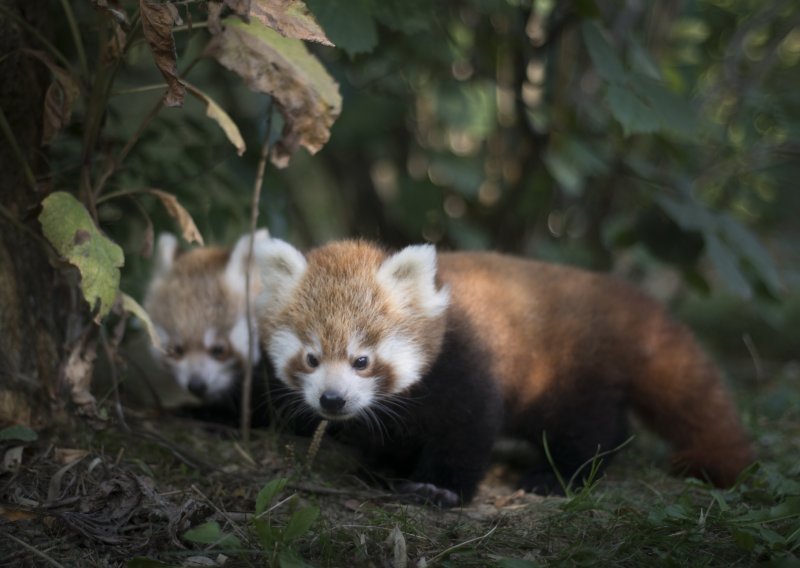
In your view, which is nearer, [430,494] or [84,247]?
[84,247]

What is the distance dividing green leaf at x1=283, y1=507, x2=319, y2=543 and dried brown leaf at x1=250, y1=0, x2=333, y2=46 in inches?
56.5

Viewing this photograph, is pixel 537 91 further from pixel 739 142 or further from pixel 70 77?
pixel 70 77

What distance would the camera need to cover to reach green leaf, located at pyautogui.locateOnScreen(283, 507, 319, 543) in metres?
2.36

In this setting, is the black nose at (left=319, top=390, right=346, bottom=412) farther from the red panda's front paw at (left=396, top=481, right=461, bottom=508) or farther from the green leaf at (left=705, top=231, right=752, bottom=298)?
the green leaf at (left=705, top=231, right=752, bottom=298)

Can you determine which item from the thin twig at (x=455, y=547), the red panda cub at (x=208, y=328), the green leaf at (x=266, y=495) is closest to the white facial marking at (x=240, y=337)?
the red panda cub at (x=208, y=328)

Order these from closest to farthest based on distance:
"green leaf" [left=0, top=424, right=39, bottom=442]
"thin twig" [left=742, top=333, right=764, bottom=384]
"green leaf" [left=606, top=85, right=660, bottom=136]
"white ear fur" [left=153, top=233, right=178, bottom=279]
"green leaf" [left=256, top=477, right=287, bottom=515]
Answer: "green leaf" [left=256, top=477, right=287, bottom=515]
"green leaf" [left=0, top=424, right=39, bottom=442]
"green leaf" [left=606, top=85, right=660, bottom=136]
"thin twig" [left=742, top=333, right=764, bottom=384]
"white ear fur" [left=153, top=233, right=178, bottom=279]

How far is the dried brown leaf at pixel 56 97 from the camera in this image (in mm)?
2824

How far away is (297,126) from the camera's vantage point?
3.04 metres

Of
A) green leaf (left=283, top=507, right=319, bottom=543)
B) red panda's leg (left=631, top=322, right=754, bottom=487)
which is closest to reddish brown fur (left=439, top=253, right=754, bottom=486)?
red panda's leg (left=631, top=322, right=754, bottom=487)

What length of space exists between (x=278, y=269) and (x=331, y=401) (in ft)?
2.04

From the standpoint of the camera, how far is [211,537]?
2.35 m

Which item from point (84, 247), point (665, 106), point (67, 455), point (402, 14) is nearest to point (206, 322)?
point (67, 455)

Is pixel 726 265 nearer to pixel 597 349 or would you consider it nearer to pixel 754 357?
pixel 754 357

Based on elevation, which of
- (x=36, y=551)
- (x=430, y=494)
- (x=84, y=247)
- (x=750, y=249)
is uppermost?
(x=84, y=247)
